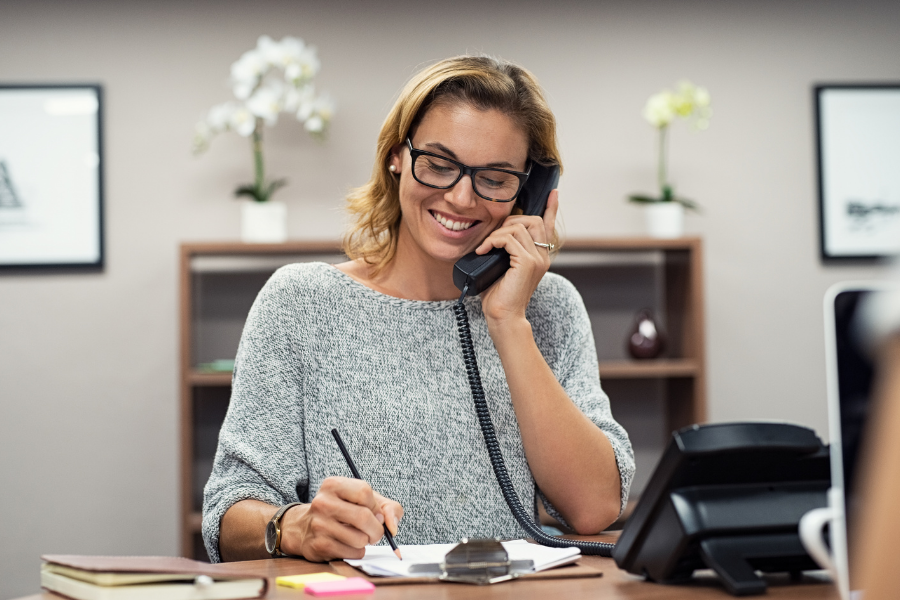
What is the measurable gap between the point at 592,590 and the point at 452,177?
31.4 inches

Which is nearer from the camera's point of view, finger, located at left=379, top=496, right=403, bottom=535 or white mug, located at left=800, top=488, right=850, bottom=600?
white mug, located at left=800, top=488, right=850, bottom=600

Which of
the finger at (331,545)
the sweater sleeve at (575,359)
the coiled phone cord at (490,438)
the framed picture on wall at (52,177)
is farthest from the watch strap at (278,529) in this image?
the framed picture on wall at (52,177)

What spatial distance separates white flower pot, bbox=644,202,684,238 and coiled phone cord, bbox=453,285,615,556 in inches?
67.2

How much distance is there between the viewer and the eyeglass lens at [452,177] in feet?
4.66

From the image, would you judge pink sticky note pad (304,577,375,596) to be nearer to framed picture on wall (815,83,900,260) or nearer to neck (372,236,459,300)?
neck (372,236,459,300)

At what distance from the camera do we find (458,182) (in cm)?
141

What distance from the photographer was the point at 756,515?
0.82m

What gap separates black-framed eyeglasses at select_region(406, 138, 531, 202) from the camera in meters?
1.41

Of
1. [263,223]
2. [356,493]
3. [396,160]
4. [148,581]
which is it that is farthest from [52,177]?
[148,581]

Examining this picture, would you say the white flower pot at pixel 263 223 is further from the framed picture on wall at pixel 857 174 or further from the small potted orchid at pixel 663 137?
the framed picture on wall at pixel 857 174

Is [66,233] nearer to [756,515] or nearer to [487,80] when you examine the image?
[487,80]

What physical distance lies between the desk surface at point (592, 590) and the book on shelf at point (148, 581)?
0.04m

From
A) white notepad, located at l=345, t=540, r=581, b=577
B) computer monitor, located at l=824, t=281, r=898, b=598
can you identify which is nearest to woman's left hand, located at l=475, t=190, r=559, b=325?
white notepad, located at l=345, t=540, r=581, b=577

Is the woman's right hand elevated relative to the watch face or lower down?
elevated
